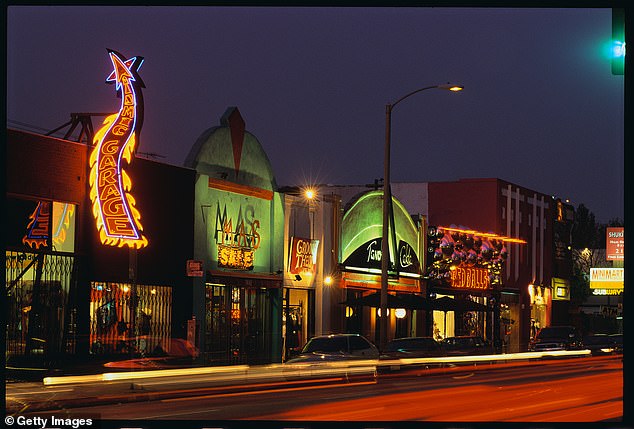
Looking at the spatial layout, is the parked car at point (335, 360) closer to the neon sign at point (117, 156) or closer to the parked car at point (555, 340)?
the neon sign at point (117, 156)

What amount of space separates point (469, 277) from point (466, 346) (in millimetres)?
19531

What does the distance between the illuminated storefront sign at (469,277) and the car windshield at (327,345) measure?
2775cm

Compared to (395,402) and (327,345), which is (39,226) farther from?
(395,402)

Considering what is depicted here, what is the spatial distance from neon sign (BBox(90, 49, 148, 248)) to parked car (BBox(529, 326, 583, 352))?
27.0 meters

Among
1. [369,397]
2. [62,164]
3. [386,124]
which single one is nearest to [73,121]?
[62,164]

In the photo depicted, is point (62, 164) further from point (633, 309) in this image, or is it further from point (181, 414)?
point (633, 309)

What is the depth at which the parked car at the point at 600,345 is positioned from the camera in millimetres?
60906

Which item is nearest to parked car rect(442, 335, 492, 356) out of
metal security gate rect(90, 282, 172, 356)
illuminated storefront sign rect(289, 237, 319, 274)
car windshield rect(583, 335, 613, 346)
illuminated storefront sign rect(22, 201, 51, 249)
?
illuminated storefront sign rect(289, 237, 319, 274)

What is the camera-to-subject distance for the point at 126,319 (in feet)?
122

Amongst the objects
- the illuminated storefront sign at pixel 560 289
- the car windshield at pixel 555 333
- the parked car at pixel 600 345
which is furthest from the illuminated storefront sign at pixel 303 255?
the illuminated storefront sign at pixel 560 289

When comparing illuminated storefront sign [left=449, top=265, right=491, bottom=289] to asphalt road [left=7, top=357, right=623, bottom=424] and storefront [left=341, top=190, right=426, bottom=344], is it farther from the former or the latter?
asphalt road [left=7, top=357, right=623, bottom=424]

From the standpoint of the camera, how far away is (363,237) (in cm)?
5191

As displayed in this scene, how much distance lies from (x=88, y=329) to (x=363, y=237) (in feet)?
62.7
